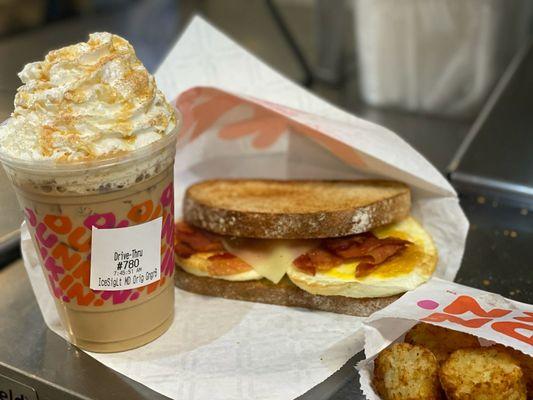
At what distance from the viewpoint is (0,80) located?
132 cm

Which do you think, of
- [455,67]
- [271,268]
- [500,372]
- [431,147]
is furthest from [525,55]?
[500,372]

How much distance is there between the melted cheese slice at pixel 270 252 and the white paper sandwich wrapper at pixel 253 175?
0.24 feet

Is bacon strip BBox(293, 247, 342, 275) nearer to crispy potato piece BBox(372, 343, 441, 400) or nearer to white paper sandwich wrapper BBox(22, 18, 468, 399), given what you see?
white paper sandwich wrapper BBox(22, 18, 468, 399)

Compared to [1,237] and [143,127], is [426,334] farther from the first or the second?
[1,237]

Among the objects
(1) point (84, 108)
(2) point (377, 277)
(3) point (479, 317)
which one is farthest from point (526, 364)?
(1) point (84, 108)

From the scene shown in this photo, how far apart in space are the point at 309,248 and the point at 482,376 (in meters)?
0.49

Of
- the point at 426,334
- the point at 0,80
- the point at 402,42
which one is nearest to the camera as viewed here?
the point at 426,334

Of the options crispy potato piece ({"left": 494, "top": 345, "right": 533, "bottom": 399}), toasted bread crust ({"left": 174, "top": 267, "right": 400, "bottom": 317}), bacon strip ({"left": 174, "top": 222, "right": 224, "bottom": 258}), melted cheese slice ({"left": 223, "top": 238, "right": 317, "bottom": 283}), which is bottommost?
toasted bread crust ({"left": 174, "top": 267, "right": 400, "bottom": 317})

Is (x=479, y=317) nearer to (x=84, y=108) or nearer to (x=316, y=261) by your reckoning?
(x=316, y=261)

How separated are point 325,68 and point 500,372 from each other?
1927 millimetres

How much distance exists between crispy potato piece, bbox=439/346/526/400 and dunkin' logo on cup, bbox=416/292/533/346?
0.04 meters

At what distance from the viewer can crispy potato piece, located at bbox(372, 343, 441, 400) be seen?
1010 mm

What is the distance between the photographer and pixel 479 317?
109cm

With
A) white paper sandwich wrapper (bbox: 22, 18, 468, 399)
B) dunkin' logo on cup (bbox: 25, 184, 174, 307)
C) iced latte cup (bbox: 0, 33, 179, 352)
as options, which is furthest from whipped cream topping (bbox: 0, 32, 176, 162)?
white paper sandwich wrapper (bbox: 22, 18, 468, 399)
